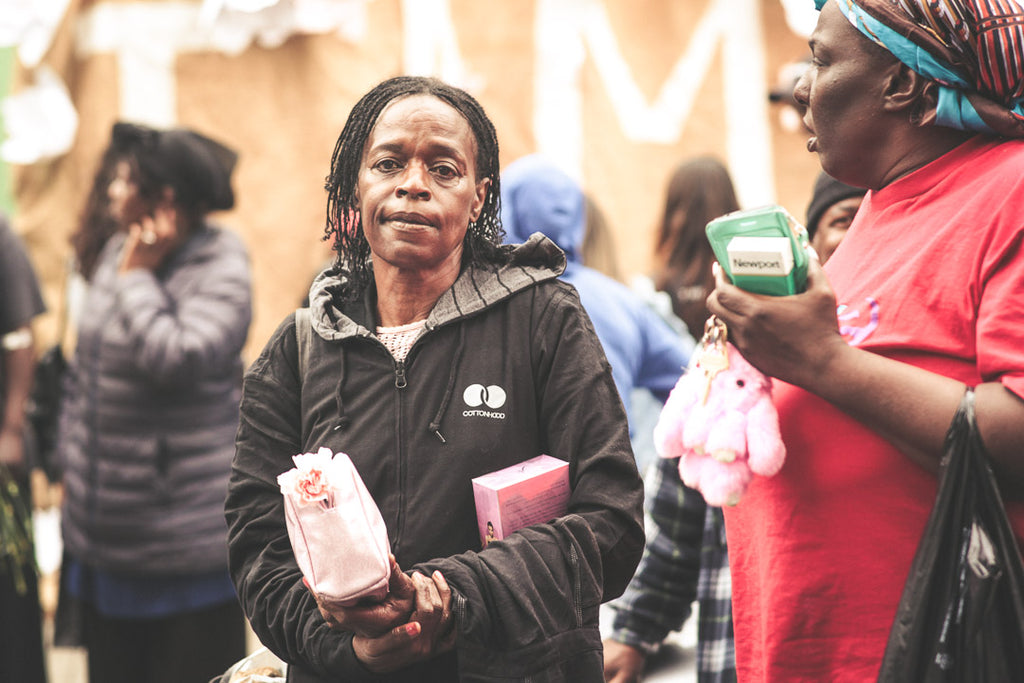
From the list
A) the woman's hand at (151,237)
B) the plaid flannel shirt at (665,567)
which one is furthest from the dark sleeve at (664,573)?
the woman's hand at (151,237)

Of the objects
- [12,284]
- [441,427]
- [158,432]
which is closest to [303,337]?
[441,427]

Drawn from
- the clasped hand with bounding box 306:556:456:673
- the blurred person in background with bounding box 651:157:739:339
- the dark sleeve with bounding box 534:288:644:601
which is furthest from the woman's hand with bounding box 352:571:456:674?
the blurred person in background with bounding box 651:157:739:339

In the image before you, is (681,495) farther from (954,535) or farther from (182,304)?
(182,304)

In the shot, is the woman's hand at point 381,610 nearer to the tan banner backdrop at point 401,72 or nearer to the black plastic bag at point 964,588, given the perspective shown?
the black plastic bag at point 964,588

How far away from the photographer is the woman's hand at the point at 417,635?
1641 mm

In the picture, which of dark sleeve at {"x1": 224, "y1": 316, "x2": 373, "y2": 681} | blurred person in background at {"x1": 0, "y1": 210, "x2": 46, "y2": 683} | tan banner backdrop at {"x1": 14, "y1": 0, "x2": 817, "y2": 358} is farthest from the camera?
tan banner backdrop at {"x1": 14, "y1": 0, "x2": 817, "y2": 358}

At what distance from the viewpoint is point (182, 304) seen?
372cm

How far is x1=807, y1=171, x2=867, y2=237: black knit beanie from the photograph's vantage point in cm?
257

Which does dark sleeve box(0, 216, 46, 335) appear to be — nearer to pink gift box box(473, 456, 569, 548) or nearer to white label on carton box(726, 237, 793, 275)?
pink gift box box(473, 456, 569, 548)

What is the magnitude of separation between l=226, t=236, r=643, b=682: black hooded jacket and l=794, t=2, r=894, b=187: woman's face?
0.53 m

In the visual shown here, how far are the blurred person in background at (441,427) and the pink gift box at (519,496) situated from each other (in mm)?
31

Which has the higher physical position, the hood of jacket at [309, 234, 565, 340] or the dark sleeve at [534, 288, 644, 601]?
the hood of jacket at [309, 234, 565, 340]

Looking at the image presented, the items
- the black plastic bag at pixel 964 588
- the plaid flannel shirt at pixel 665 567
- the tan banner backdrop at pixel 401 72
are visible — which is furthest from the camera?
the tan banner backdrop at pixel 401 72

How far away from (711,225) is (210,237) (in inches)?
104
